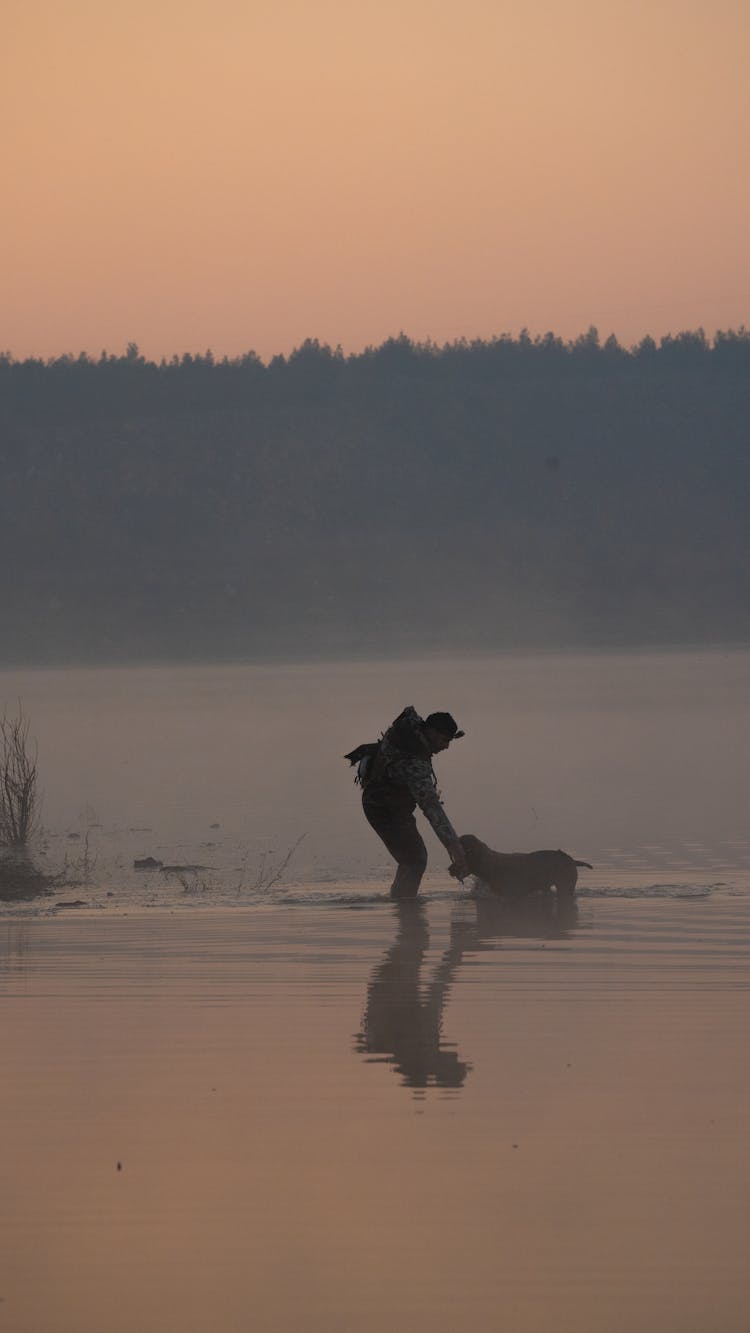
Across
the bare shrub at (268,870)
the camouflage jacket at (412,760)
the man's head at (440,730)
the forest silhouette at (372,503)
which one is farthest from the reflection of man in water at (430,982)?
the forest silhouette at (372,503)

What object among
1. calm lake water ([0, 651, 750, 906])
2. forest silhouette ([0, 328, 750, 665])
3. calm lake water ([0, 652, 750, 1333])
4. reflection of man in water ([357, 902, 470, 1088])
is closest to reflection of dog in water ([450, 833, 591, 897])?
calm lake water ([0, 652, 750, 1333])

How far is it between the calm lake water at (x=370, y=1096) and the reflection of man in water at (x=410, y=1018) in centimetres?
2

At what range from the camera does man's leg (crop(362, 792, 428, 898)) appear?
14.0 meters

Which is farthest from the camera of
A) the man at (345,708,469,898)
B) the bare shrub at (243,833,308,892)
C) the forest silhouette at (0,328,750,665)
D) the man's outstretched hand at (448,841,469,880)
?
the forest silhouette at (0,328,750,665)

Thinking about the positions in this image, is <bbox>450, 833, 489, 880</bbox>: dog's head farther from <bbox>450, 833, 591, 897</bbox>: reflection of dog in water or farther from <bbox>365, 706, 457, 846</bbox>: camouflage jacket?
<bbox>365, 706, 457, 846</bbox>: camouflage jacket

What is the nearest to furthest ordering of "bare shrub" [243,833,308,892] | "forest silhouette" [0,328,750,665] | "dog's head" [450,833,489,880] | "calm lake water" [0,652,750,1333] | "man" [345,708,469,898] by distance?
"calm lake water" [0,652,750,1333]
"man" [345,708,469,898]
"dog's head" [450,833,489,880]
"bare shrub" [243,833,308,892]
"forest silhouette" [0,328,750,665]

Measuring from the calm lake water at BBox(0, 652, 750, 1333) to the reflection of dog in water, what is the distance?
0.18 meters

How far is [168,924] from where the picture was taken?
12.9 meters

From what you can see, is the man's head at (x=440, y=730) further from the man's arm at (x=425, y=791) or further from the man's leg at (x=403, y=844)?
the man's leg at (x=403, y=844)

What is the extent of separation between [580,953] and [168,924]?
8.45 ft

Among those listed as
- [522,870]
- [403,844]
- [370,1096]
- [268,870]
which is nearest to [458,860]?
[522,870]

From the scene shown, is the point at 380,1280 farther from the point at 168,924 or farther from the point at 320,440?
the point at 320,440

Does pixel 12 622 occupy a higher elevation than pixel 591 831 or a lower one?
higher

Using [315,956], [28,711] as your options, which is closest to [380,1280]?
[315,956]
